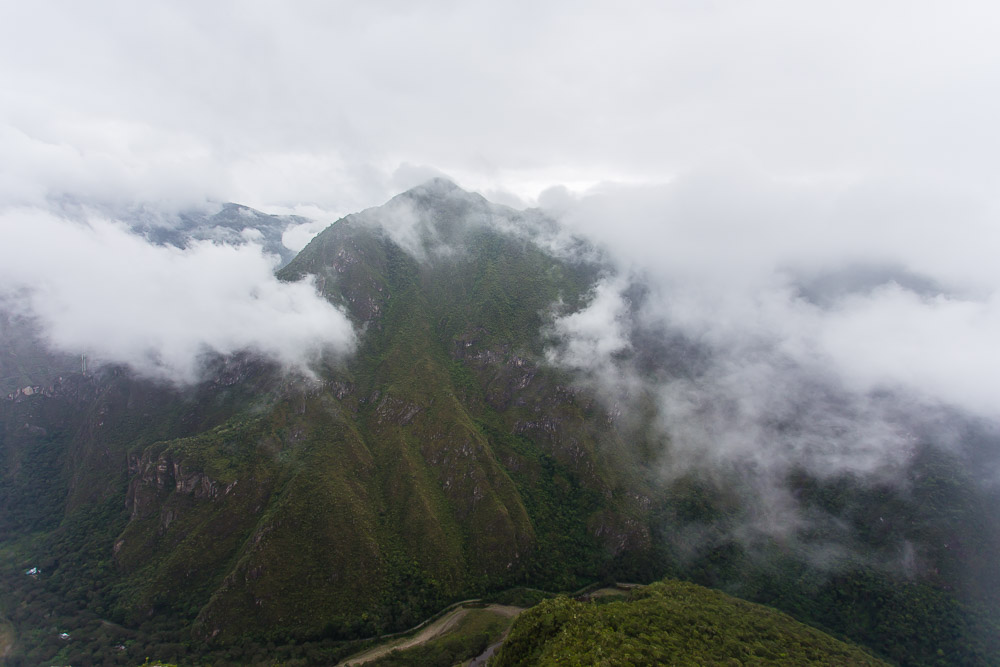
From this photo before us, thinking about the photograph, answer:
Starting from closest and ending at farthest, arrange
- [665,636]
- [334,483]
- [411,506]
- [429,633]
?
[665,636]
[429,633]
[334,483]
[411,506]

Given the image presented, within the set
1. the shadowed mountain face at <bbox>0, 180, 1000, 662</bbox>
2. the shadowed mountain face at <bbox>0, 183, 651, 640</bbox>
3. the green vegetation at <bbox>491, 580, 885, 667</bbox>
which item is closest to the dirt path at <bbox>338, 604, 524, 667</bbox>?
the shadowed mountain face at <bbox>0, 180, 1000, 662</bbox>

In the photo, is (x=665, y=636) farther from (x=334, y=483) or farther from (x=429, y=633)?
(x=334, y=483)

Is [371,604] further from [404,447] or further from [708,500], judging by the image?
[708,500]

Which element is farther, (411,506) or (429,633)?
(411,506)

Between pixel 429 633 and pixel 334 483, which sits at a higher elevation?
pixel 334 483

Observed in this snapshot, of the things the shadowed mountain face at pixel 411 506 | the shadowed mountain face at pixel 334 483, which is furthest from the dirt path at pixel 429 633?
the shadowed mountain face at pixel 334 483

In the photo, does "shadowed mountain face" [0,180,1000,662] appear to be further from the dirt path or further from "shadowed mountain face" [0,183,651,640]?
the dirt path

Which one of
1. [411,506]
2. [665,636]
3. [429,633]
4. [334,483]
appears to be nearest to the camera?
[665,636]

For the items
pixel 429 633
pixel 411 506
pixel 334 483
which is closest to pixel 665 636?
pixel 429 633
